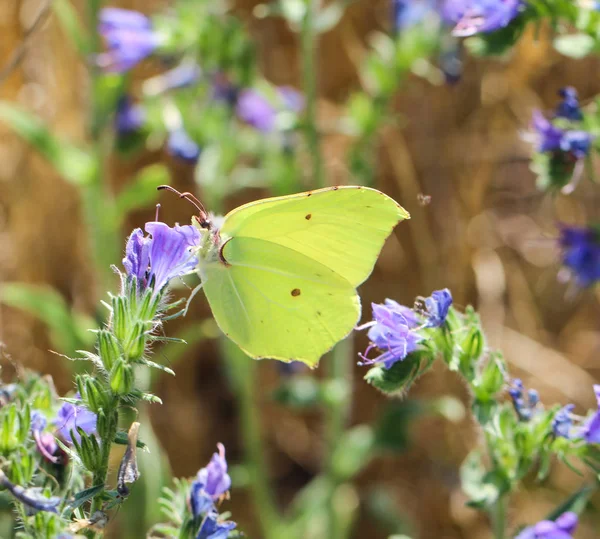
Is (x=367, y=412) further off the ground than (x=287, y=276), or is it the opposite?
(x=287, y=276)

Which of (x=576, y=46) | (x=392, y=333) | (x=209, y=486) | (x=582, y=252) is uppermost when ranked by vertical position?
(x=576, y=46)

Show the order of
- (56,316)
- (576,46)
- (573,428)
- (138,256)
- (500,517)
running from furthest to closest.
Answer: (56,316), (576,46), (500,517), (573,428), (138,256)

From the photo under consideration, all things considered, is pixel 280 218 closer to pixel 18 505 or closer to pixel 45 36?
pixel 18 505

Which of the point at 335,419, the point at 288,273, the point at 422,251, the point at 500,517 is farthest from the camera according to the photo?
the point at 422,251

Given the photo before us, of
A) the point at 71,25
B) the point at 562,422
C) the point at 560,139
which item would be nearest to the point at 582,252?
the point at 560,139

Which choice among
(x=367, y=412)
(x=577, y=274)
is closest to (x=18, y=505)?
(x=577, y=274)

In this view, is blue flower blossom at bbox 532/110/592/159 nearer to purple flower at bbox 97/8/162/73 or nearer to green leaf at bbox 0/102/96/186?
purple flower at bbox 97/8/162/73

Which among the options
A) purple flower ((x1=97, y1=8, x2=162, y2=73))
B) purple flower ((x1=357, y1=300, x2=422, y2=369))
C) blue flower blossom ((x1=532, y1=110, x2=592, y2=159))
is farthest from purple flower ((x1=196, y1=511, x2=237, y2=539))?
purple flower ((x1=97, y1=8, x2=162, y2=73))

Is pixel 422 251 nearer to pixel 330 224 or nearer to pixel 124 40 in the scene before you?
pixel 124 40
